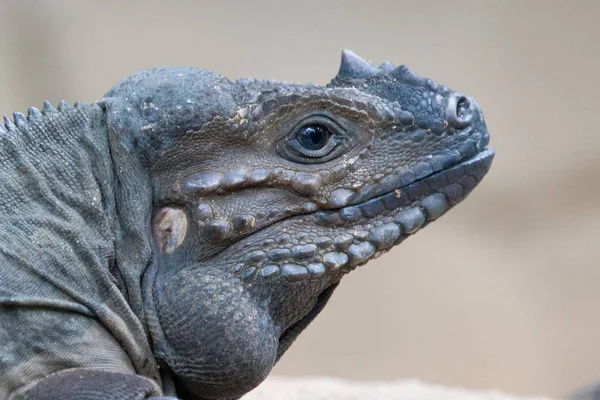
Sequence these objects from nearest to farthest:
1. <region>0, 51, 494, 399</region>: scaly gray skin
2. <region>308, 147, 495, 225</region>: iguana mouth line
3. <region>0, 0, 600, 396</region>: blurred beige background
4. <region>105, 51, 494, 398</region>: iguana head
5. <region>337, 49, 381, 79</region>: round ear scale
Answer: <region>0, 51, 494, 399</region>: scaly gray skin, <region>105, 51, 494, 398</region>: iguana head, <region>308, 147, 495, 225</region>: iguana mouth line, <region>337, 49, 381, 79</region>: round ear scale, <region>0, 0, 600, 396</region>: blurred beige background

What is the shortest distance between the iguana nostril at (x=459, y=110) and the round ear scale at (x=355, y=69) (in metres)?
0.34

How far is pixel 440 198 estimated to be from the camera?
2.77 meters

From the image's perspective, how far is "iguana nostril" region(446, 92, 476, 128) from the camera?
2848 mm

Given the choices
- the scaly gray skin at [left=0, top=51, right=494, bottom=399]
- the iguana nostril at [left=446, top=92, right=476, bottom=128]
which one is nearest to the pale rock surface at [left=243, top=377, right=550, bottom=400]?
the scaly gray skin at [left=0, top=51, right=494, bottom=399]

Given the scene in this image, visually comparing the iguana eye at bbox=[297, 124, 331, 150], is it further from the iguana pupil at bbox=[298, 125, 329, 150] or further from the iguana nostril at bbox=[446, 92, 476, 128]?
the iguana nostril at bbox=[446, 92, 476, 128]

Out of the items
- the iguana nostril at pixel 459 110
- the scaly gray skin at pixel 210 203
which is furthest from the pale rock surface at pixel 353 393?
the iguana nostril at pixel 459 110

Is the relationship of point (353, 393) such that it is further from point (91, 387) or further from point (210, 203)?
point (91, 387)

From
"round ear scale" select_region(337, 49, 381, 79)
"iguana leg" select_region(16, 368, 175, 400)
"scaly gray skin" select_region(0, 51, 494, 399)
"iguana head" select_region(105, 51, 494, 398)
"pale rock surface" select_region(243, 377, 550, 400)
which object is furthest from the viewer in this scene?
"pale rock surface" select_region(243, 377, 550, 400)

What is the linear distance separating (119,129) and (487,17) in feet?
22.7

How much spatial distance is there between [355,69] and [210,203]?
87cm

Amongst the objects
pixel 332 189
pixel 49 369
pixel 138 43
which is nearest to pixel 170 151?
pixel 332 189

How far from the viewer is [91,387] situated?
2.15 meters

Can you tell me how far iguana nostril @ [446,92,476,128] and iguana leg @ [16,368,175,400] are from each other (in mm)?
1498

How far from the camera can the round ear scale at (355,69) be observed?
3.02 meters
